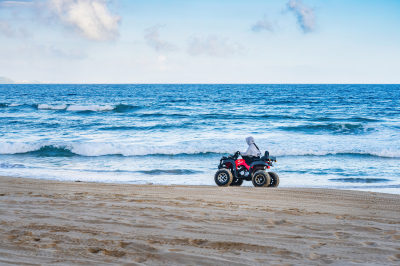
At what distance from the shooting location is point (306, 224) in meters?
4.88

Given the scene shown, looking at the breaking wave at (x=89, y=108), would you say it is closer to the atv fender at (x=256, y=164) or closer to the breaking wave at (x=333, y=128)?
the breaking wave at (x=333, y=128)

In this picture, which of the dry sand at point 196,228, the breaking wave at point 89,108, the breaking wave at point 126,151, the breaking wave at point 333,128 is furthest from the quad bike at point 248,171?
the breaking wave at point 89,108

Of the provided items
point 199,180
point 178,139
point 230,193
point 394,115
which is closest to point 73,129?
point 178,139

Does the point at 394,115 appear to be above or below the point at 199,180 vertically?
above

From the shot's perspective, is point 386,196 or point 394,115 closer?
point 386,196

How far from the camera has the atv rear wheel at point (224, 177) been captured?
8375 millimetres

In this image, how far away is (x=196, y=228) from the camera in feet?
15.1

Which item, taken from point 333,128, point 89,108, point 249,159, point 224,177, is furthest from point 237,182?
point 89,108

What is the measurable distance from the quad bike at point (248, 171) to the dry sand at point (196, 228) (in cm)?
107

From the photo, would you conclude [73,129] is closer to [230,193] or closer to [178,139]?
[178,139]

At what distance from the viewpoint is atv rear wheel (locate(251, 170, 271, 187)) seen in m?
8.15

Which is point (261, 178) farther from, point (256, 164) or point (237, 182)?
point (237, 182)

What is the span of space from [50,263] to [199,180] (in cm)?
671

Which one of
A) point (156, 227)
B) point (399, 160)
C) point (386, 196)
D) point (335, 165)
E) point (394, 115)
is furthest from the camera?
point (394, 115)
